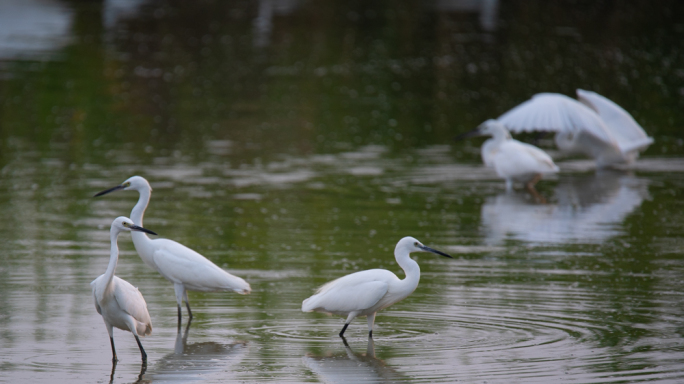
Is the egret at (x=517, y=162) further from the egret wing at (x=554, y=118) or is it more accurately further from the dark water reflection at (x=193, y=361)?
the dark water reflection at (x=193, y=361)

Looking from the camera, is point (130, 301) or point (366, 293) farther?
point (366, 293)

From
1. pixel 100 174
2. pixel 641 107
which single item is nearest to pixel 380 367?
pixel 100 174

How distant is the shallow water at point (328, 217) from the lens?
24.0 ft

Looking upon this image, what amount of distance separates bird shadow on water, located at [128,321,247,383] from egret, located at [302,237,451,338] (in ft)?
2.53

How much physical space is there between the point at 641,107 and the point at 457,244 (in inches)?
460

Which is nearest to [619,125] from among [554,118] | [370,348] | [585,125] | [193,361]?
[585,125]

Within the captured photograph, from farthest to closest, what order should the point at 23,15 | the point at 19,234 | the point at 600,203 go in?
the point at 23,15 < the point at 600,203 < the point at 19,234

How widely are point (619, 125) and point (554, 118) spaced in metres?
1.90

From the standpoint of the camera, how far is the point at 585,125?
14.5m

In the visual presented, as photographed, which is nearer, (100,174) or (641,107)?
(100,174)

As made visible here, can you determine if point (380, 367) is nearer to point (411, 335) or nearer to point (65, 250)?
point (411, 335)

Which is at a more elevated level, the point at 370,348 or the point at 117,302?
the point at 117,302

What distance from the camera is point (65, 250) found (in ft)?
34.4

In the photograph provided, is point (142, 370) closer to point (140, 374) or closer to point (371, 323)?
point (140, 374)
